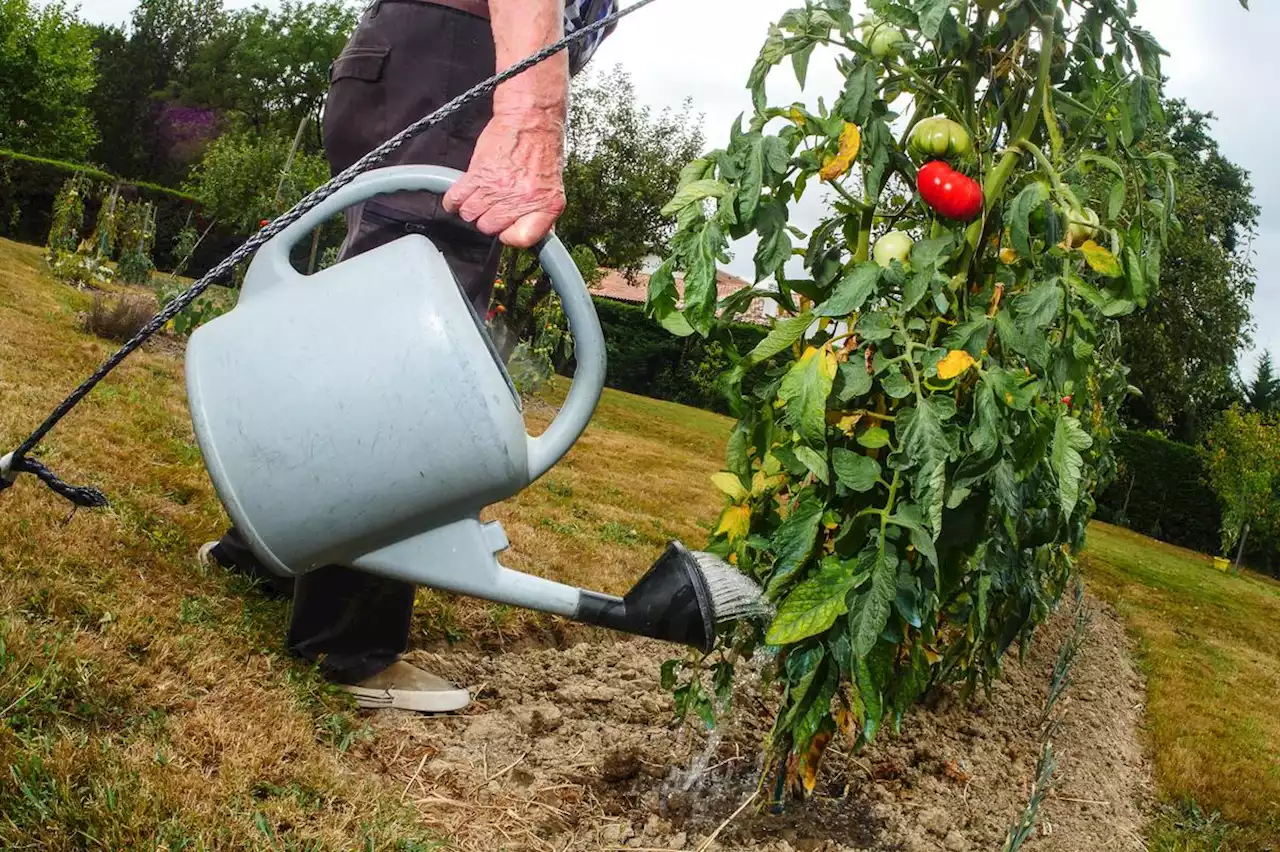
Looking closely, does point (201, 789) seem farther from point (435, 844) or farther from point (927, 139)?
point (927, 139)

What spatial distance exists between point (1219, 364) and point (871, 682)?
16.6 metres

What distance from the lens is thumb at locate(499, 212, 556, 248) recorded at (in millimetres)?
1287

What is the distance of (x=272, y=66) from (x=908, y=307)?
3439cm

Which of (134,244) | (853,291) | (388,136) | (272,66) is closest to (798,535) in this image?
(853,291)

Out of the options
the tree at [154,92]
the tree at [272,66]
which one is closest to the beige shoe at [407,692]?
the tree at [272,66]

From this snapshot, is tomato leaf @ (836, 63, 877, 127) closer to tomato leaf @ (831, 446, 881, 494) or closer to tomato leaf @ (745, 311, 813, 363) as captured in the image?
tomato leaf @ (745, 311, 813, 363)

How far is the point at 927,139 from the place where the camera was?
4.52 ft

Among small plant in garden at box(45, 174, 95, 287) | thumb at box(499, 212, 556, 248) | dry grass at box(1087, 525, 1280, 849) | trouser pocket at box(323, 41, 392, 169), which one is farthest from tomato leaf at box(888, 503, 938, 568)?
small plant in garden at box(45, 174, 95, 287)

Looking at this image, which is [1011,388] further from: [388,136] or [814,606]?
[388,136]

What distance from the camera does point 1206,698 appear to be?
12.0 feet

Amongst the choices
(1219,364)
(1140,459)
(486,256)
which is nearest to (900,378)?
(486,256)

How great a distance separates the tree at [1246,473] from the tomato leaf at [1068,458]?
10.7 metres

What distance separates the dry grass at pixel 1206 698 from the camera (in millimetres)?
2328

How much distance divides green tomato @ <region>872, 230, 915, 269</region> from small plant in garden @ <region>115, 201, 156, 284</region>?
8.00 m
